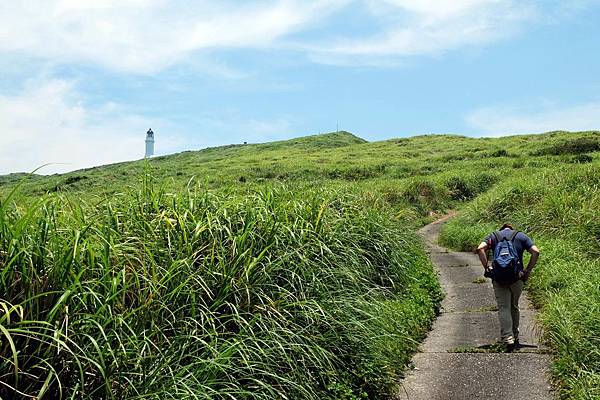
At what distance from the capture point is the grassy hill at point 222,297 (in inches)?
165

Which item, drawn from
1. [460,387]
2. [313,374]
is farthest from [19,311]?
[460,387]

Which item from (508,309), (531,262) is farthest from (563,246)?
(508,309)

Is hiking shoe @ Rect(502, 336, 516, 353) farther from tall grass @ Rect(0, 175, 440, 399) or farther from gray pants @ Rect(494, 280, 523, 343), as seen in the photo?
tall grass @ Rect(0, 175, 440, 399)

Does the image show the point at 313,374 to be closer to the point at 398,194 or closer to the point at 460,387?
the point at 460,387

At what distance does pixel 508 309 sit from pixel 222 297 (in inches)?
157

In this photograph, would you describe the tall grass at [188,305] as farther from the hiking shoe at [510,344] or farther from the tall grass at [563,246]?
the tall grass at [563,246]

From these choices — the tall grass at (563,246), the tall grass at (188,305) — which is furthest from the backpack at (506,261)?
the tall grass at (188,305)

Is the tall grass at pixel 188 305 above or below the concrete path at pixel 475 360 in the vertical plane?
above

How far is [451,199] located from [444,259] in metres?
10.5

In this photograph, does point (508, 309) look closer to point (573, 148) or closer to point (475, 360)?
point (475, 360)

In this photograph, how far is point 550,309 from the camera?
8.16 meters

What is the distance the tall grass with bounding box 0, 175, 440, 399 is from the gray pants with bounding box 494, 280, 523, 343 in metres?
1.06

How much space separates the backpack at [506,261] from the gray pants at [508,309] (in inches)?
4.9

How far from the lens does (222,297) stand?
561 centimetres
